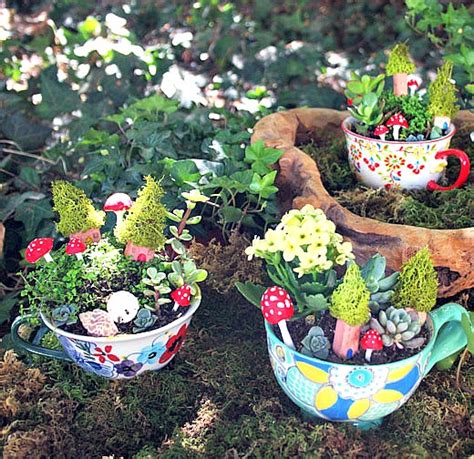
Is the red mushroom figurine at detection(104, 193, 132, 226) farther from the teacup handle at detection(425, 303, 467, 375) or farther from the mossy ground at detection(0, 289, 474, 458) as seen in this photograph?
the teacup handle at detection(425, 303, 467, 375)

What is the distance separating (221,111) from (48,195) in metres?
0.52

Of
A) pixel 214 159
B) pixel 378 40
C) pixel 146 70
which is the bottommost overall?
pixel 378 40

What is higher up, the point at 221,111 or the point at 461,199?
the point at 461,199

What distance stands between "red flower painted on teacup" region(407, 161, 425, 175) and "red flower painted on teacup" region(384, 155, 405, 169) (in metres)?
0.02

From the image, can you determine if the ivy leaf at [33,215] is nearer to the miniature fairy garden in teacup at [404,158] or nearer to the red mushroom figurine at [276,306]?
the miniature fairy garden in teacup at [404,158]

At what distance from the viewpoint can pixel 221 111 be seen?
1.88m

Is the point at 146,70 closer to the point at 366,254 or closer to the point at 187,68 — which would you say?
the point at 187,68

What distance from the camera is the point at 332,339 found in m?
1.04

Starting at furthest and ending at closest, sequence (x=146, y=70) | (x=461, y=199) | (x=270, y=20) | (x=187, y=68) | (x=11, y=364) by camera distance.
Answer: (x=270, y=20) → (x=187, y=68) → (x=146, y=70) → (x=461, y=199) → (x=11, y=364)

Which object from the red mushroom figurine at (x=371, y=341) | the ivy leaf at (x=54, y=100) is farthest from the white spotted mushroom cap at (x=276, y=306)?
the ivy leaf at (x=54, y=100)

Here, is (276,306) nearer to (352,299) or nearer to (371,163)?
(352,299)

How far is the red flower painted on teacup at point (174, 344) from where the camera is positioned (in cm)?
113

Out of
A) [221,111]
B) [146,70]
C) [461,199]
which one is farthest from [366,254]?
[146,70]

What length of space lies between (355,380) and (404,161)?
0.57 m
